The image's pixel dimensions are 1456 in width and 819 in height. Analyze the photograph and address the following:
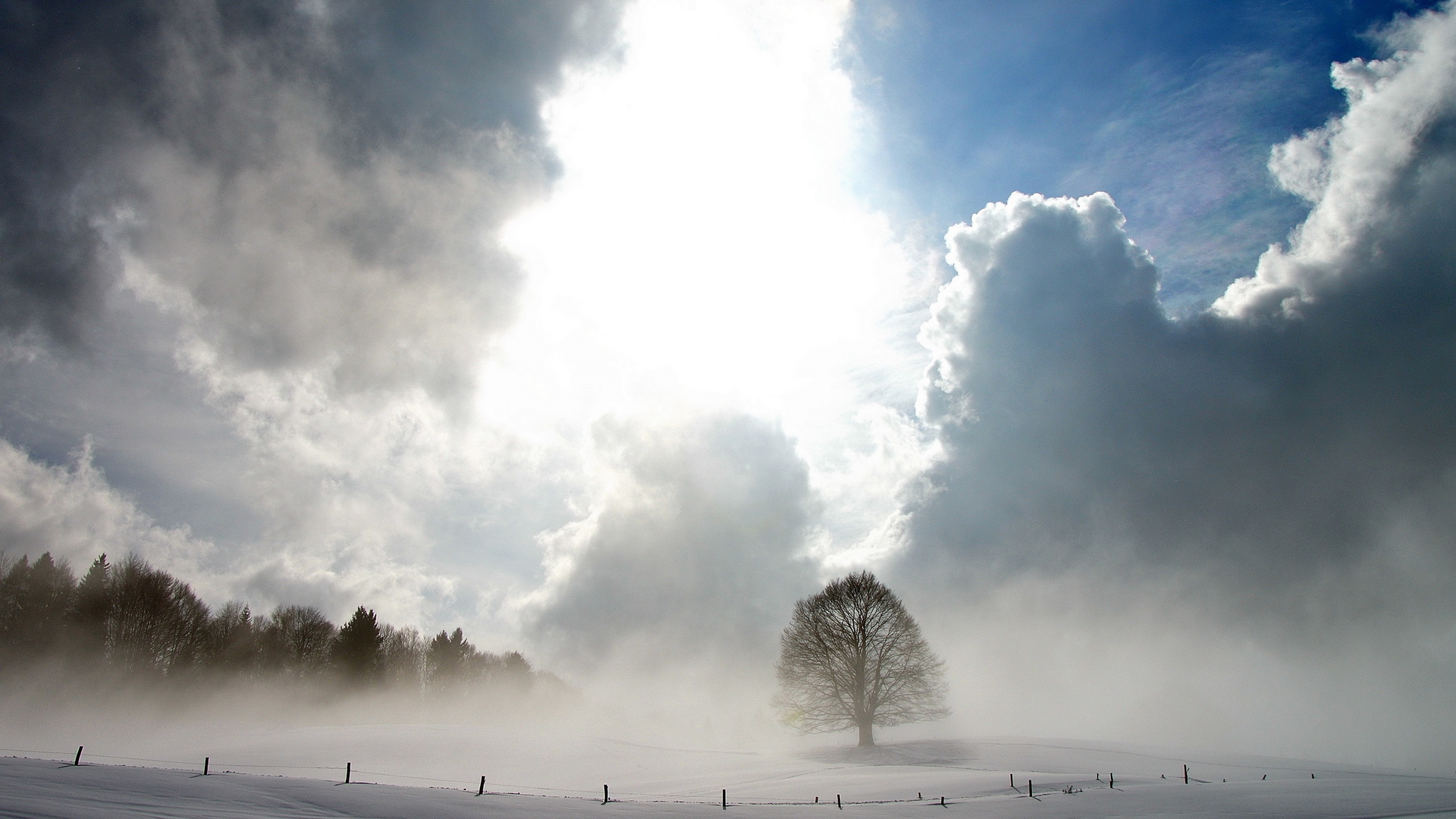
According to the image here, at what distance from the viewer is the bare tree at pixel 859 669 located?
5172cm

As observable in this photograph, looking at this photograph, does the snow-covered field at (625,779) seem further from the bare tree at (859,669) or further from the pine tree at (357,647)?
the pine tree at (357,647)

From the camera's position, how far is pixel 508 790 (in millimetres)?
29078

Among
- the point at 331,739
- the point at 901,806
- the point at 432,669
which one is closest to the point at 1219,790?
the point at 901,806

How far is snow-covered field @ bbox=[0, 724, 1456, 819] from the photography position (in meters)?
19.8

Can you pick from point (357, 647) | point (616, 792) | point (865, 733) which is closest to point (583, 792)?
point (616, 792)

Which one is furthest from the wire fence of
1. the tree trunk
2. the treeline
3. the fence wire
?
the treeline

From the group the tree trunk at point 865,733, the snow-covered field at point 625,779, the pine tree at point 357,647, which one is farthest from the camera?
the pine tree at point 357,647

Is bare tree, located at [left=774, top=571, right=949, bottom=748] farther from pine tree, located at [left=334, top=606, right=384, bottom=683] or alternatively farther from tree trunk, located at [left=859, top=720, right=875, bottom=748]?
pine tree, located at [left=334, top=606, right=384, bottom=683]

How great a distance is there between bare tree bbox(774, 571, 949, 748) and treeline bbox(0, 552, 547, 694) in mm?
53157

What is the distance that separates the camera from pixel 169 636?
69.8 meters

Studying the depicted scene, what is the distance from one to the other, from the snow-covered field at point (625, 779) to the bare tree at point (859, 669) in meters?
3.07

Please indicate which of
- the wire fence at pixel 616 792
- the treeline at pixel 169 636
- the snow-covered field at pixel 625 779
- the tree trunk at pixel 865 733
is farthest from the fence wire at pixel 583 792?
the treeline at pixel 169 636

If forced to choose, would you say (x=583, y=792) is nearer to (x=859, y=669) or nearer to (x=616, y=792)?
(x=616, y=792)

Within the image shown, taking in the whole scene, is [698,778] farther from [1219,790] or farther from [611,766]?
[1219,790]
